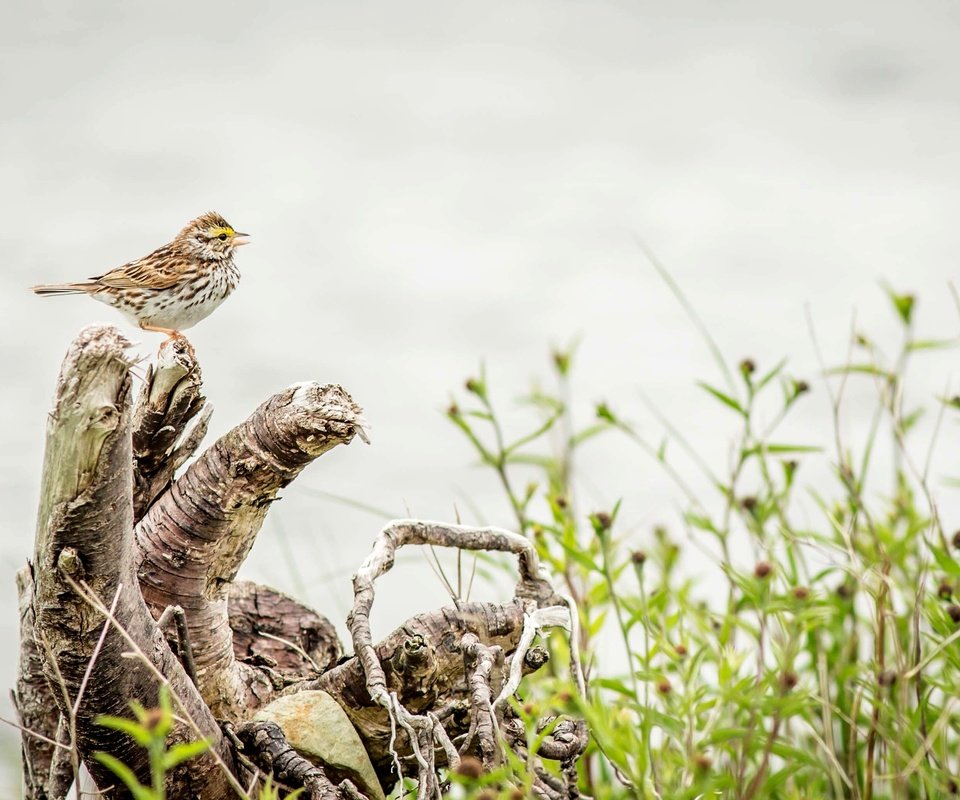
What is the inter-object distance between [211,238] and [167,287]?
0.37 m

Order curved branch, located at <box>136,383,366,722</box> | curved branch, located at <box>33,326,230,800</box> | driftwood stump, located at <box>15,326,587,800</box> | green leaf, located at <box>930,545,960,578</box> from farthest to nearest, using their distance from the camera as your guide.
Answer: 1. green leaf, located at <box>930,545,960,578</box>
2. curved branch, located at <box>136,383,366,722</box>
3. driftwood stump, located at <box>15,326,587,800</box>
4. curved branch, located at <box>33,326,230,800</box>

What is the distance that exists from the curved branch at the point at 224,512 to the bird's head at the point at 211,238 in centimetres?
132

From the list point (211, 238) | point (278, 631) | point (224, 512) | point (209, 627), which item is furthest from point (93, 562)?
point (211, 238)

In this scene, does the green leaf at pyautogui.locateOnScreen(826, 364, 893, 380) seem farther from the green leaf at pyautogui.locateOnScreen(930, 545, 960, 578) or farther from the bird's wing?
the bird's wing

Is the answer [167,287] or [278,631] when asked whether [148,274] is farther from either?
[278,631]

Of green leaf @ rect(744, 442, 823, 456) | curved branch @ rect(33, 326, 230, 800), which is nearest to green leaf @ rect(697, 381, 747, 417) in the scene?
green leaf @ rect(744, 442, 823, 456)

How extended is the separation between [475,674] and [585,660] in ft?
2.85

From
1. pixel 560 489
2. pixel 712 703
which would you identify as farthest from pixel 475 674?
pixel 560 489

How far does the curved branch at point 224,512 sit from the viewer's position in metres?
2.15

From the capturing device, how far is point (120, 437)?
1.70 metres

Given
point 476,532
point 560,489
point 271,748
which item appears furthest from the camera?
point 560,489

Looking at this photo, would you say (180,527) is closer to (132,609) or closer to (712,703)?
(132,609)

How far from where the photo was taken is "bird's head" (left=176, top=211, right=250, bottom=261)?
347cm

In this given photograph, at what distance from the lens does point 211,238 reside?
11.8ft
